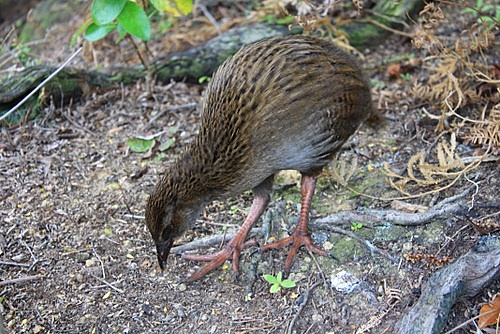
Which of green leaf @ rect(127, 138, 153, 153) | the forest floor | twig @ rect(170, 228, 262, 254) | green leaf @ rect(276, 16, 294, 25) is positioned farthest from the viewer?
green leaf @ rect(276, 16, 294, 25)

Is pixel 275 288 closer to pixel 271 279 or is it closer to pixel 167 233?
pixel 271 279

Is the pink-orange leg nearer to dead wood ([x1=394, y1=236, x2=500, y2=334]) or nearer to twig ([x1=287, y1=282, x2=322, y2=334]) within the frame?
twig ([x1=287, y1=282, x2=322, y2=334])

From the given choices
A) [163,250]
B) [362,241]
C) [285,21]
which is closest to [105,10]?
[163,250]

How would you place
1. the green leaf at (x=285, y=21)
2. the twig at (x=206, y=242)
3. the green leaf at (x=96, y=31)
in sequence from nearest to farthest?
the twig at (x=206, y=242) < the green leaf at (x=96, y=31) < the green leaf at (x=285, y=21)

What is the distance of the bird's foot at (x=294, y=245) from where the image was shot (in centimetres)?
352

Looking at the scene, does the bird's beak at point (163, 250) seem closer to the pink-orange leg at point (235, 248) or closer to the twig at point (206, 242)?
the pink-orange leg at point (235, 248)

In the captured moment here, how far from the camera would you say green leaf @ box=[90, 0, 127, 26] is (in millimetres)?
4086

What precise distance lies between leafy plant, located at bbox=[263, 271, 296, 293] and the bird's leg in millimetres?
120

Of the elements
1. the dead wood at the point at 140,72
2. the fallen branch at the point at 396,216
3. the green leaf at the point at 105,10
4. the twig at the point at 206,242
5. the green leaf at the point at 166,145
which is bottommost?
the twig at the point at 206,242

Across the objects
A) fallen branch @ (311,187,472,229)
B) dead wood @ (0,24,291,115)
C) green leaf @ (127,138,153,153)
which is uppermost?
dead wood @ (0,24,291,115)

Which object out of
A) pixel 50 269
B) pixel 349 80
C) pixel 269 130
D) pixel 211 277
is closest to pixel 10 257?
pixel 50 269

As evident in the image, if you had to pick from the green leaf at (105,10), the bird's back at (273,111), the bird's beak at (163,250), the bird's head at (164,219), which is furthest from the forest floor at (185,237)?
the green leaf at (105,10)

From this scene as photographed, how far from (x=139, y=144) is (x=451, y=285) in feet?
8.71

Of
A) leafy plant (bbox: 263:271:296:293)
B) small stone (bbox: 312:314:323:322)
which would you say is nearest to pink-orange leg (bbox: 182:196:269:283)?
leafy plant (bbox: 263:271:296:293)
